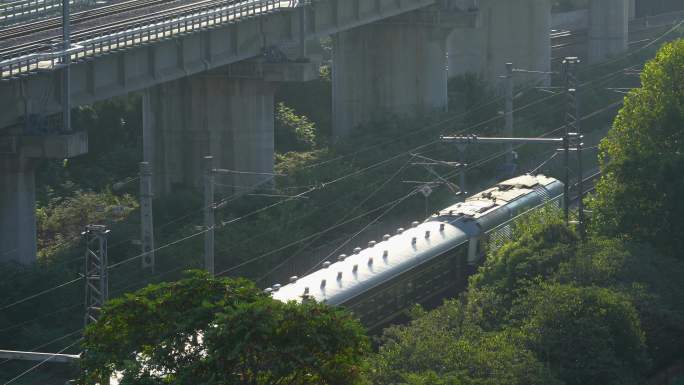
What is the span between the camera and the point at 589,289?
110ft

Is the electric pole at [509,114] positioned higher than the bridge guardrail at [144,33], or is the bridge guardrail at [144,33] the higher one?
the bridge guardrail at [144,33]

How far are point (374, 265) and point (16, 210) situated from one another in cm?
1225

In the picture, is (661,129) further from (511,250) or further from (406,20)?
(406,20)

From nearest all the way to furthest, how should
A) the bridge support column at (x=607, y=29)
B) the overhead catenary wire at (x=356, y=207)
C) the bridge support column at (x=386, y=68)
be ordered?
the overhead catenary wire at (x=356, y=207)
the bridge support column at (x=386, y=68)
the bridge support column at (x=607, y=29)

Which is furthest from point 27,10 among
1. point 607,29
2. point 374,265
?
point 607,29

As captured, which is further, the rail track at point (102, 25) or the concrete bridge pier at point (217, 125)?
the concrete bridge pier at point (217, 125)

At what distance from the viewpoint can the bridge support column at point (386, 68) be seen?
66938 millimetres

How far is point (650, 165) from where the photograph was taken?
134 ft

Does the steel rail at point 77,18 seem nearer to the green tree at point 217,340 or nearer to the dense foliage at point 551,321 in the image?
the dense foliage at point 551,321

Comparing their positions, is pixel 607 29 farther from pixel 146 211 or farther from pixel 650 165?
pixel 146 211

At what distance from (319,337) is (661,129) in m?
22.5

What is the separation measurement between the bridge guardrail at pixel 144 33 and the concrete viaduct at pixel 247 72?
103 mm

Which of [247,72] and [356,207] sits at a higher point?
[247,72]

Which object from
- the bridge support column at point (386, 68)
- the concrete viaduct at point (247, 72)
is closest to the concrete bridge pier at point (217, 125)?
the concrete viaduct at point (247, 72)
